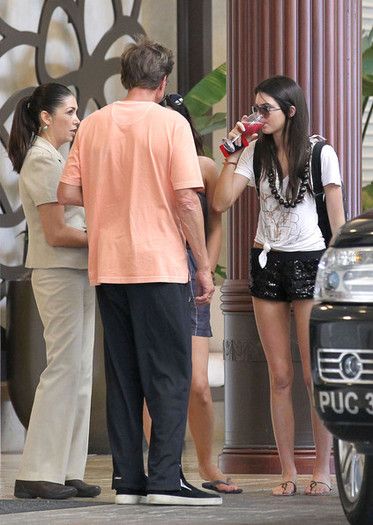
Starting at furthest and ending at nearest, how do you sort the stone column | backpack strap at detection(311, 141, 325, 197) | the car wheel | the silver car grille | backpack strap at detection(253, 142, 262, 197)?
the stone column, backpack strap at detection(253, 142, 262, 197), backpack strap at detection(311, 141, 325, 197), the car wheel, the silver car grille

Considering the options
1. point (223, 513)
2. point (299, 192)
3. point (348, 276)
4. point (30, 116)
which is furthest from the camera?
point (30, 116)

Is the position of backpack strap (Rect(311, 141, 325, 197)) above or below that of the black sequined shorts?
above

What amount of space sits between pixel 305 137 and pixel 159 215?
34.0 inches

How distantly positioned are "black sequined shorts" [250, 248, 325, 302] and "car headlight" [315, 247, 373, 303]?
4.80 ft

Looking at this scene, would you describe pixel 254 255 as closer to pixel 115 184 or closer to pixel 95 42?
pixel 115 184

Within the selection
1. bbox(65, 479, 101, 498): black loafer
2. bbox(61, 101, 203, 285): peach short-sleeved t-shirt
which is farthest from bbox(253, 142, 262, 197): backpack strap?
bbox(65, 479, 101, 498): black loafer

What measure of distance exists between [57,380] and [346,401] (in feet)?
6.36

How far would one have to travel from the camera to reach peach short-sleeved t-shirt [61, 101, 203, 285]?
4270 millimetres

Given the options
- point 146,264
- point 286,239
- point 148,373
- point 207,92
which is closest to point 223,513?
point 148,373

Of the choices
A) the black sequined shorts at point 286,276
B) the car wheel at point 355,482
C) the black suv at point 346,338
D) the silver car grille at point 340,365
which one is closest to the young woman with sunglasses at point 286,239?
the black sequined shorts at point 286,276

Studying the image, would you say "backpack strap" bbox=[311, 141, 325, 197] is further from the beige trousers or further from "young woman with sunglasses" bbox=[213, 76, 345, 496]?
the beige trousers

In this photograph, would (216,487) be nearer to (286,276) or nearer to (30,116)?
(286,276)

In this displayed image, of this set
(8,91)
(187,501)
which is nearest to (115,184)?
(187,501)

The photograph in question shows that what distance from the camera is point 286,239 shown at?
480 cm
